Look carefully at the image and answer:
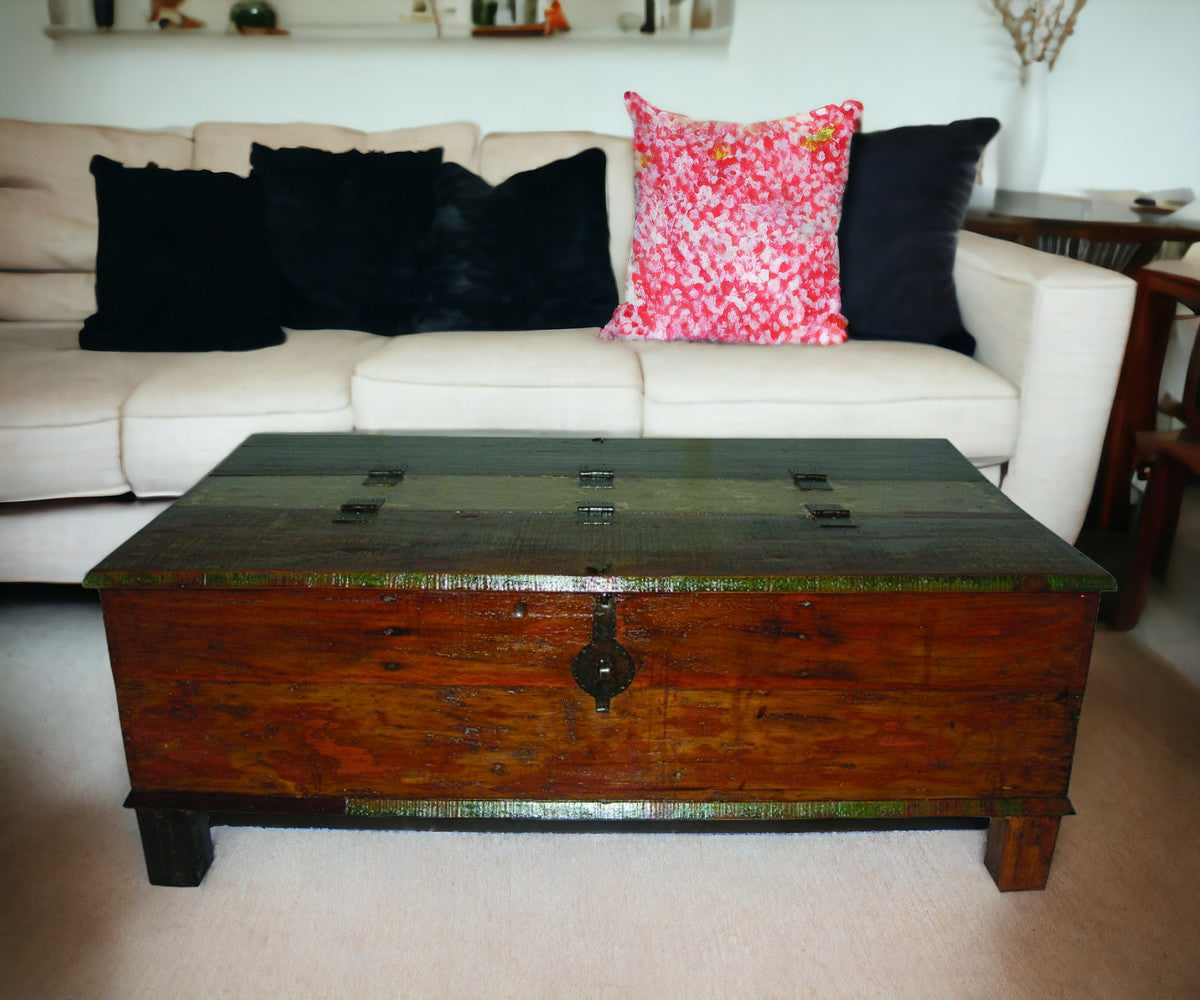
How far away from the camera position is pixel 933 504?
133 cm

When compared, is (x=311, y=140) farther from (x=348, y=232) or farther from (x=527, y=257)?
(x=527, y=257)

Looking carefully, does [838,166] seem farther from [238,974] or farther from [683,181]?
[238,974]

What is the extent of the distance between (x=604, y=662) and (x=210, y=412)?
1.08 metres

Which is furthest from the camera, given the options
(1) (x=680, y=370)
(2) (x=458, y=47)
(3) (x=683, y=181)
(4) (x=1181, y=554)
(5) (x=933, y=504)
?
(2) (x=458, y=47)

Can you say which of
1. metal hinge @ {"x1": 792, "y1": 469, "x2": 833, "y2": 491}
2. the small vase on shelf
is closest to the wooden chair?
metal hinge @ {"x1": 792, "y1": 469, "x2": 833, "y2": 491}

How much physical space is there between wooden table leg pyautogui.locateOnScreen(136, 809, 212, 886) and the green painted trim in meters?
0.23

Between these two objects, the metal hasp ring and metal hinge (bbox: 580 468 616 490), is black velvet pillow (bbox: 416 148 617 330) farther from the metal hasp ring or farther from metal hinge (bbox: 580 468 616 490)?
the metal hasp ring

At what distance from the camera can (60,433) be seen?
1780 millimetres

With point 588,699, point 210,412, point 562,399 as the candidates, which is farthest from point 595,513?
point 210,412

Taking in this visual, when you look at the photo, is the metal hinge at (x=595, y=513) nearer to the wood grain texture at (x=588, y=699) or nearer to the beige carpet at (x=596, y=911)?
the wood grain texture at (x=588, y=699)

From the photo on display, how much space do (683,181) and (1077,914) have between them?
1565mm

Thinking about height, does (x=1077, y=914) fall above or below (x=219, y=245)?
below

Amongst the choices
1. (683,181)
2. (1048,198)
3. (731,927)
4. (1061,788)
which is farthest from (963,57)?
(731,927)

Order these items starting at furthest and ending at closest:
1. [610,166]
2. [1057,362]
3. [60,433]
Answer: [610,166] → [1057,362] → [60,433]
